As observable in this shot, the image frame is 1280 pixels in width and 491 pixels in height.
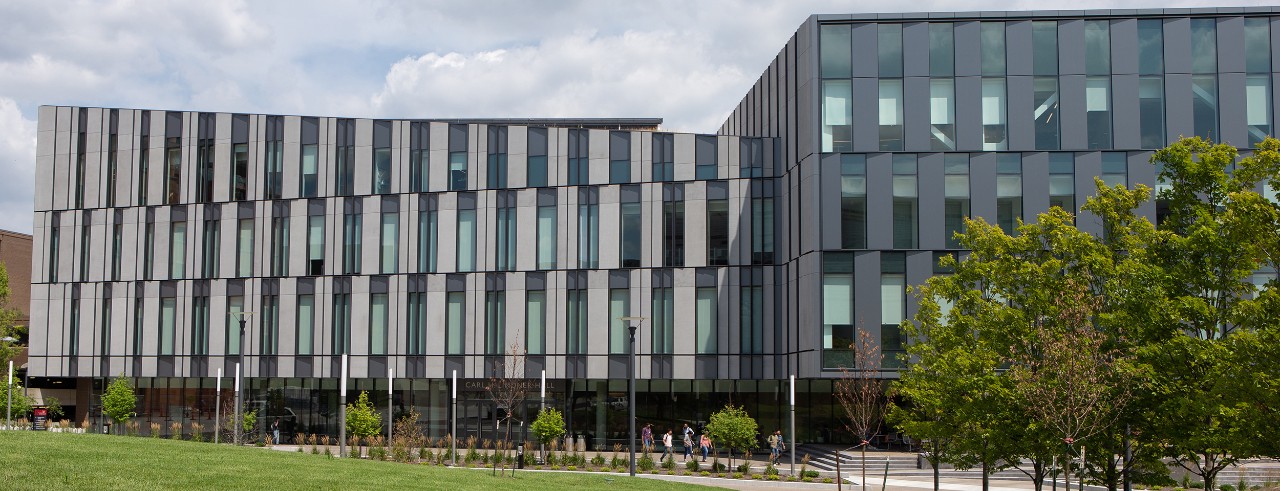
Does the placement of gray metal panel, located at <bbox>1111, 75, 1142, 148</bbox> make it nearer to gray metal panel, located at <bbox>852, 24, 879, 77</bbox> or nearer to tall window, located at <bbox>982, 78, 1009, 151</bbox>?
tall window, located at <bbox>982, 78, 1009, 151</bbox>

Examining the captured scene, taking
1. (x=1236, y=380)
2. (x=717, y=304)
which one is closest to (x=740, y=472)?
(x=717, y=304)

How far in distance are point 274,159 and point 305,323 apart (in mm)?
8167

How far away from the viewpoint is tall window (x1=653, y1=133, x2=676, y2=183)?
179ft

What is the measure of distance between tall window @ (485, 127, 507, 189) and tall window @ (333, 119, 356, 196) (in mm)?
6825

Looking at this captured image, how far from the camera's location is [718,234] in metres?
53.0

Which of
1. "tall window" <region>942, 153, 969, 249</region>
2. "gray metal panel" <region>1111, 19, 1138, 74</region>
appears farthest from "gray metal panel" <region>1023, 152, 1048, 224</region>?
"gray metal panel" <region>1111, 19, 1138, 74</region>

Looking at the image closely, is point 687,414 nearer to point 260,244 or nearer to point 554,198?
point 554,198

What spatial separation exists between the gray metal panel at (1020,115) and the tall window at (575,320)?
19.8 meters

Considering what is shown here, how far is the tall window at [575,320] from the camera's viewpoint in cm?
5441

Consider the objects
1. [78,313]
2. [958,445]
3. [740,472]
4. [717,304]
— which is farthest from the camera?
[78,313]

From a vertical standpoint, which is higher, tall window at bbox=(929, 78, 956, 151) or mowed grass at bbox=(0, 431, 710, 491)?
tall window at bbox=(929, 78, 956, 151)

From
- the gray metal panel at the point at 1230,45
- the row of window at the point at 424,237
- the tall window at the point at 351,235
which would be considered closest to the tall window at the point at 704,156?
the row of window at the point at 424,237

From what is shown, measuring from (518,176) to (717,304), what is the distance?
11080 millimetres

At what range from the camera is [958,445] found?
29156 mm
